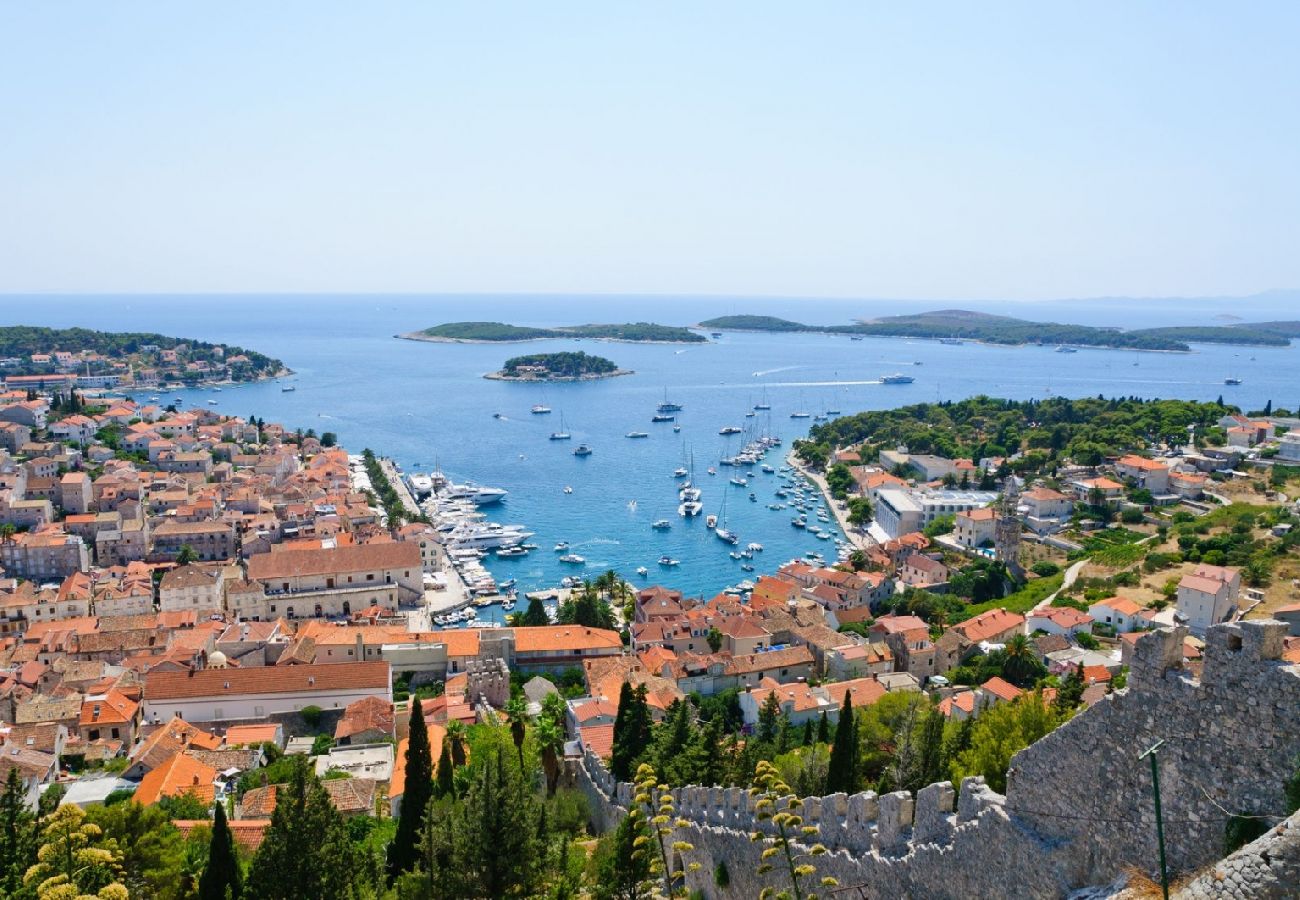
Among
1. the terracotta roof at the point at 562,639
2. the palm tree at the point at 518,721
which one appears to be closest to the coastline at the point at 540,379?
the terracotta roof at the point at 562,639

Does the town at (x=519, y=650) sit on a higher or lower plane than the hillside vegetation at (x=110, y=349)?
lower

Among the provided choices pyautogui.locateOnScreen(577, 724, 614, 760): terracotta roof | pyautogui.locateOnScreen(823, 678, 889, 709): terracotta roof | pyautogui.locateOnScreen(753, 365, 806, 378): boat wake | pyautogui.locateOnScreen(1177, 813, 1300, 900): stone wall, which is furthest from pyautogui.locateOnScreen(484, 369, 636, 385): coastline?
pyautogui.locateOnScreen(1177, 813, 1300, 900): stone wall

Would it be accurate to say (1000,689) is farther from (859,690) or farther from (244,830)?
(244,830)

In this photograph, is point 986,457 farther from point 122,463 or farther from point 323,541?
point 122,463

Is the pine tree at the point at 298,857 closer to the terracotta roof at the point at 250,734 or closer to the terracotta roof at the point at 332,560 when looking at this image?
the terracotta roof at the point at 250,734

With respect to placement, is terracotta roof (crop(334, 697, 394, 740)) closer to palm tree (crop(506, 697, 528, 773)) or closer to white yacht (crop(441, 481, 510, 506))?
palm tree (crop(506, 697, 528, 773))
